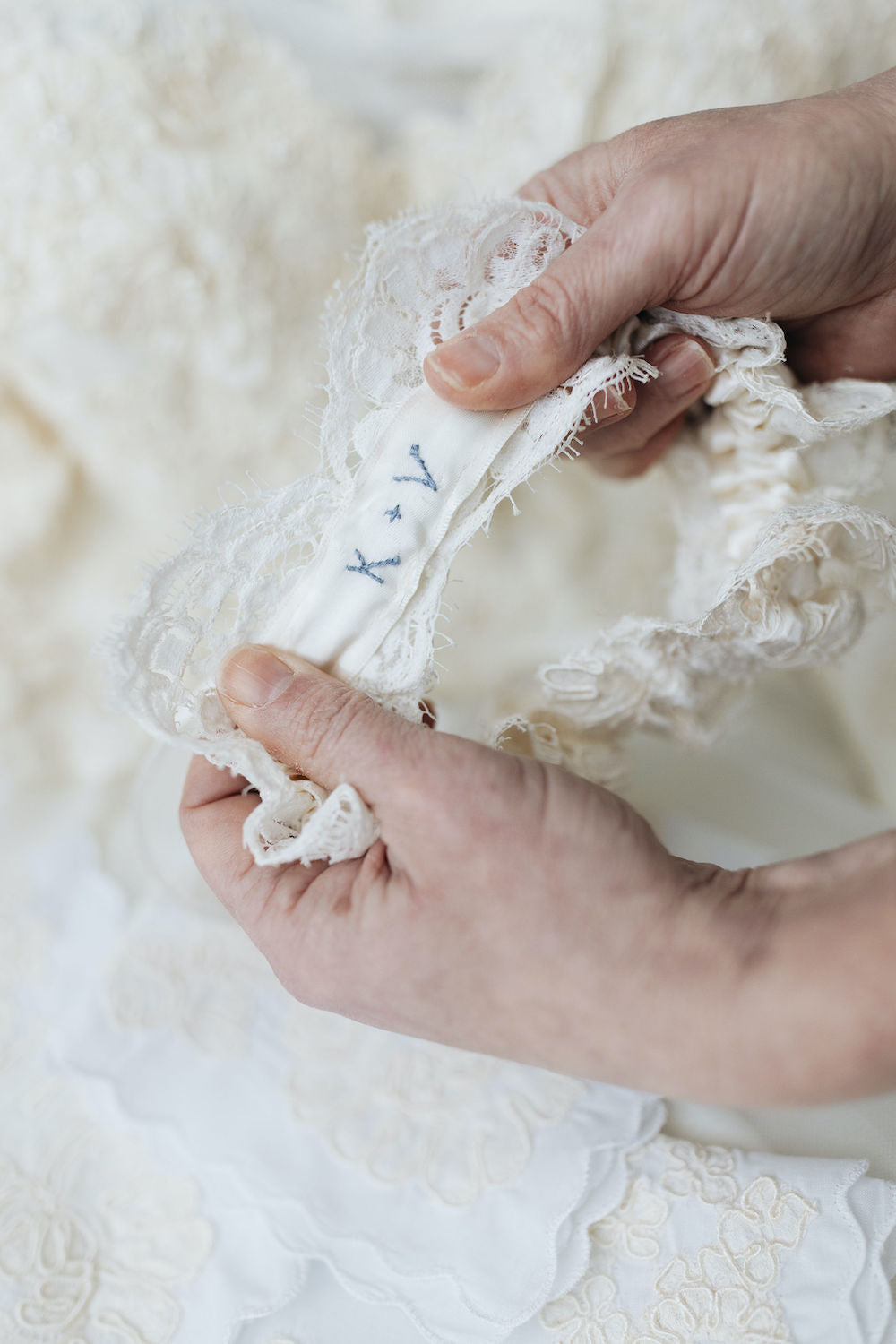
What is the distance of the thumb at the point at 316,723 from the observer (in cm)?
51

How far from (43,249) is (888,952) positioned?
0.79 meters

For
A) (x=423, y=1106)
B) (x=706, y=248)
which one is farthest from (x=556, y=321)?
(x=423, y=1106)

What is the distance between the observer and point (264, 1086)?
70 centimetres

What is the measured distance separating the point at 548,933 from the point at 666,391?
1.23ft

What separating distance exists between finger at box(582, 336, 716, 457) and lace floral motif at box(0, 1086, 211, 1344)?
2.02 ft

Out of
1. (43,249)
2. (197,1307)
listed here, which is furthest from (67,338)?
(197,1307)

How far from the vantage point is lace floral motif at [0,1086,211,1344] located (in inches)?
24.5

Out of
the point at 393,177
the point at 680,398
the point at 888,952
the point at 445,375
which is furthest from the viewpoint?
the point at 393,177

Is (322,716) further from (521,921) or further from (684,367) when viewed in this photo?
(684,367)

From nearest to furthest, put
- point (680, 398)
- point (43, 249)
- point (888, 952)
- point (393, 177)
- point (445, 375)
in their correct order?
point (888, 952), point (445, 375), point (680, 398), point (43, 249), point (393, 177)

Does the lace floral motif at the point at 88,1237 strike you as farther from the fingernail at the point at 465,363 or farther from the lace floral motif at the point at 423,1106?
the fingernail at the point at 465,363

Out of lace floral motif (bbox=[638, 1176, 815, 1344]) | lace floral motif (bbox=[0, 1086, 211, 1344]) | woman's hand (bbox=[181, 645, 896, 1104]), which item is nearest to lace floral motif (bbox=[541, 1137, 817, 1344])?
lace floral motif (bbox=[638, 1176, 815, 1344])

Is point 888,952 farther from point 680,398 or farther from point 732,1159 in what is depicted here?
point 680,398

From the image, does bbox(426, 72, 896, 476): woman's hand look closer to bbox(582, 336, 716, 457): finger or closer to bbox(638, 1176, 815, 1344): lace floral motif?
bbox(582, 336, 716, 457): finger
